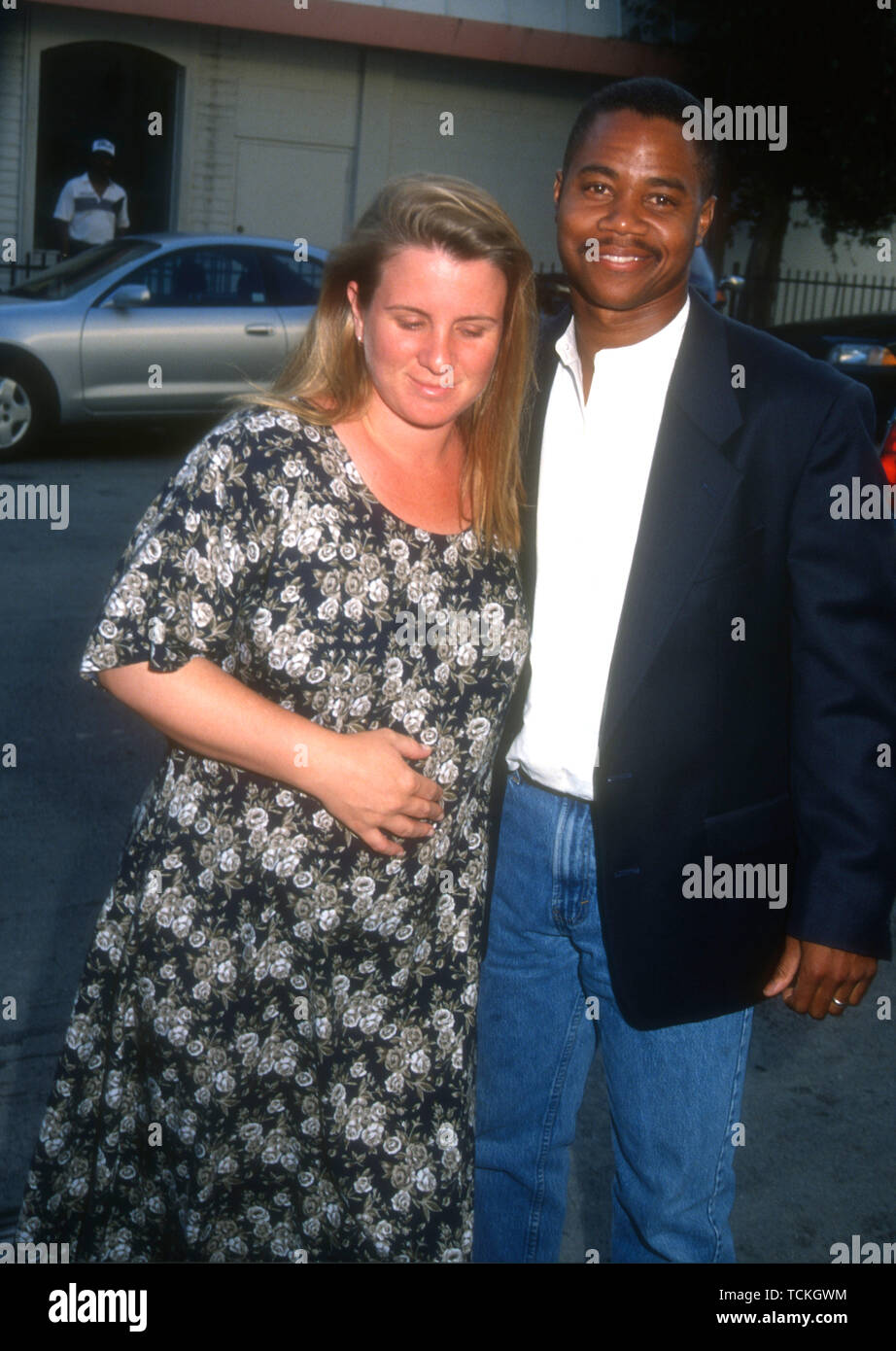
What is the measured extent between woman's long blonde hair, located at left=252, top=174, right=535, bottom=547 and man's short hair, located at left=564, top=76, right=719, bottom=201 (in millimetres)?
229

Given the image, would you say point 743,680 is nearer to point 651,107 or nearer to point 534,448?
point 534,448

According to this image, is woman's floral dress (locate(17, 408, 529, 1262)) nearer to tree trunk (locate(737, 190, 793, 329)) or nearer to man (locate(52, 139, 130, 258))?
man (locate(52, 139, 130, 258))

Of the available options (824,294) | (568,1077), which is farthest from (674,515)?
(824,294)

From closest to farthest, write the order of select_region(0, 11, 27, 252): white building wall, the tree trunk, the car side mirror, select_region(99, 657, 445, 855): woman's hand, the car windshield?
select_region(99, 657, 445, 855): woman's hand → the car side mirror → the car windshield → select_region(0, 11, 27, 252): white building wall → the tree trunk

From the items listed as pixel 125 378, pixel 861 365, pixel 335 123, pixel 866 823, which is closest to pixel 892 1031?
pixel 866 823

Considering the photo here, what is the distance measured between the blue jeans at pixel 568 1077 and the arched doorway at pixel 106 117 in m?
18.2

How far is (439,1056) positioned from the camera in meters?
2.52

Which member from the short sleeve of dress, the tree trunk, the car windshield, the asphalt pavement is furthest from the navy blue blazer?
the tree trunk

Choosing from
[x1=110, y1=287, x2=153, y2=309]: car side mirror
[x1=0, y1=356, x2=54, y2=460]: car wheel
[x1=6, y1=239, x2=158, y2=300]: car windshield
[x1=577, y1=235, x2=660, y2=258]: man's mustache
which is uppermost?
[x1=6, y1=239, x2=158, y2=300]: car windshield

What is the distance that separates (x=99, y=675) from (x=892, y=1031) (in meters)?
3.02

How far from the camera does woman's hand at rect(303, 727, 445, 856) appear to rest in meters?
2.24

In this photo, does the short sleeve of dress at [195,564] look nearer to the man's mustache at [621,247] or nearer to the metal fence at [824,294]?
the man's mustache at [621,247]

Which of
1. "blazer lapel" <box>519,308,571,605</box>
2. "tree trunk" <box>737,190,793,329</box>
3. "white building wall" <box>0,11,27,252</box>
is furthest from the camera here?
"tree trunk" <box>737,190,793,329</box>
